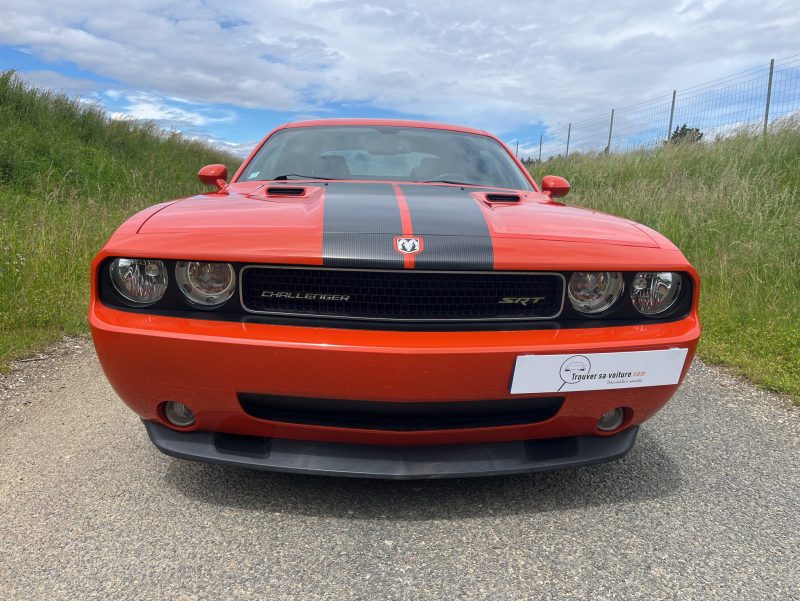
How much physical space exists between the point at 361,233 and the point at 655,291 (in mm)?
912

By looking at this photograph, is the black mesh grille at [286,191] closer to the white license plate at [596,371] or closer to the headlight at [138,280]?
the headlight at [138,280]

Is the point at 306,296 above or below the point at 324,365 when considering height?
above

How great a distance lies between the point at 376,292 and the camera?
1.55m

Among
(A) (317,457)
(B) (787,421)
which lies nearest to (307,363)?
(A) (317,457)

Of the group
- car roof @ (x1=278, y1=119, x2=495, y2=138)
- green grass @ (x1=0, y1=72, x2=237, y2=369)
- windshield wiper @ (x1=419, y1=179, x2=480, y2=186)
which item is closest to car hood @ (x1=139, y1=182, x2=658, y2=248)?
windshield wiper @ (x1=419, y1=179, x2=480, y2=186)

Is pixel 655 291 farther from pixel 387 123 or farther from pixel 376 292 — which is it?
pixel 387 123

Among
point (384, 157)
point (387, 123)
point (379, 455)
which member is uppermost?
point (387, 123)

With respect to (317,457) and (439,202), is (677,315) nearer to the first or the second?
(439,202)

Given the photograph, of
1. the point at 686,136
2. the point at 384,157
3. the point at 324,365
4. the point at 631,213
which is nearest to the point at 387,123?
the point at 384,157

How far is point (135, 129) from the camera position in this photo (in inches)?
533

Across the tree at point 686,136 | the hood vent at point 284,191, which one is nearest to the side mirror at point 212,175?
the hood vent at point 284,191

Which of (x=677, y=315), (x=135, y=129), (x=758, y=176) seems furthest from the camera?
(x=135, y=129)

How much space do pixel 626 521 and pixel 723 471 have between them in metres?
0.62

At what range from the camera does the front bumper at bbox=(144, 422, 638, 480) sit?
1607mm
